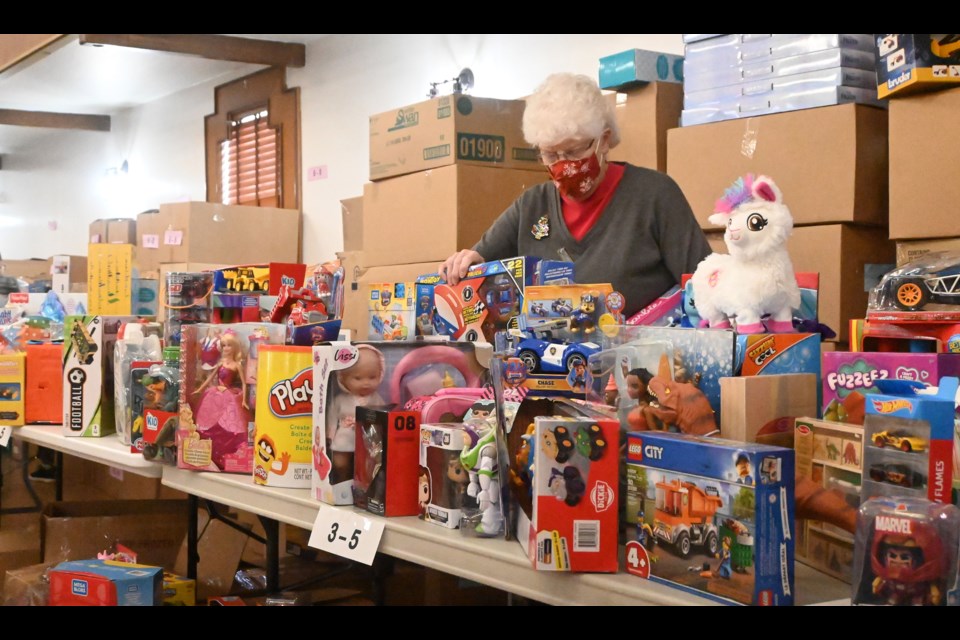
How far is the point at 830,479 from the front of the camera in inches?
48.4

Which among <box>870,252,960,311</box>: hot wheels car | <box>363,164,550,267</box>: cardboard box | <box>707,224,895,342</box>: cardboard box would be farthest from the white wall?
<box>870,252,960,311</box>: hot wheels car

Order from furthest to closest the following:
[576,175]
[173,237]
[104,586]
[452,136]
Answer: [173,237], [452,136], [576,175], [104,586]

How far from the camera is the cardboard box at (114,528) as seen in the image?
2520 mm

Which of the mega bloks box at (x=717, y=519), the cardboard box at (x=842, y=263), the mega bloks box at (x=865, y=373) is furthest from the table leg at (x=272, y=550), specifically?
the cardboard box at (x=842, y=263)

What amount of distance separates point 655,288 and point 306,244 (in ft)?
14.5

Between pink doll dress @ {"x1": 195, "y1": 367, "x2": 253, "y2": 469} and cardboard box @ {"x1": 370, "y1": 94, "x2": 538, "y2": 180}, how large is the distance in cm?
193

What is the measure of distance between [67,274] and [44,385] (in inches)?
87.5

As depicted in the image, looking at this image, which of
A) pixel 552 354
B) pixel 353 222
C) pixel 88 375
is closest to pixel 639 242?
pixel 552 354

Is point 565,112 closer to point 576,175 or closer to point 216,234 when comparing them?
point 576,175

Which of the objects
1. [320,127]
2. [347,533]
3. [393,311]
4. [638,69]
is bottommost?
[347,533]

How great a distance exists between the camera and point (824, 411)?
4.50 feet

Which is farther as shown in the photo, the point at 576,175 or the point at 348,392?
the point at 576,175

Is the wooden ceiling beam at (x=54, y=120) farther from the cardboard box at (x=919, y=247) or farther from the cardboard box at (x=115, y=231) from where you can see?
the cardboard box at (x=919, y=247)

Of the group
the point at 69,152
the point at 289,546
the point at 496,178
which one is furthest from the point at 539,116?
the point at 69,152
